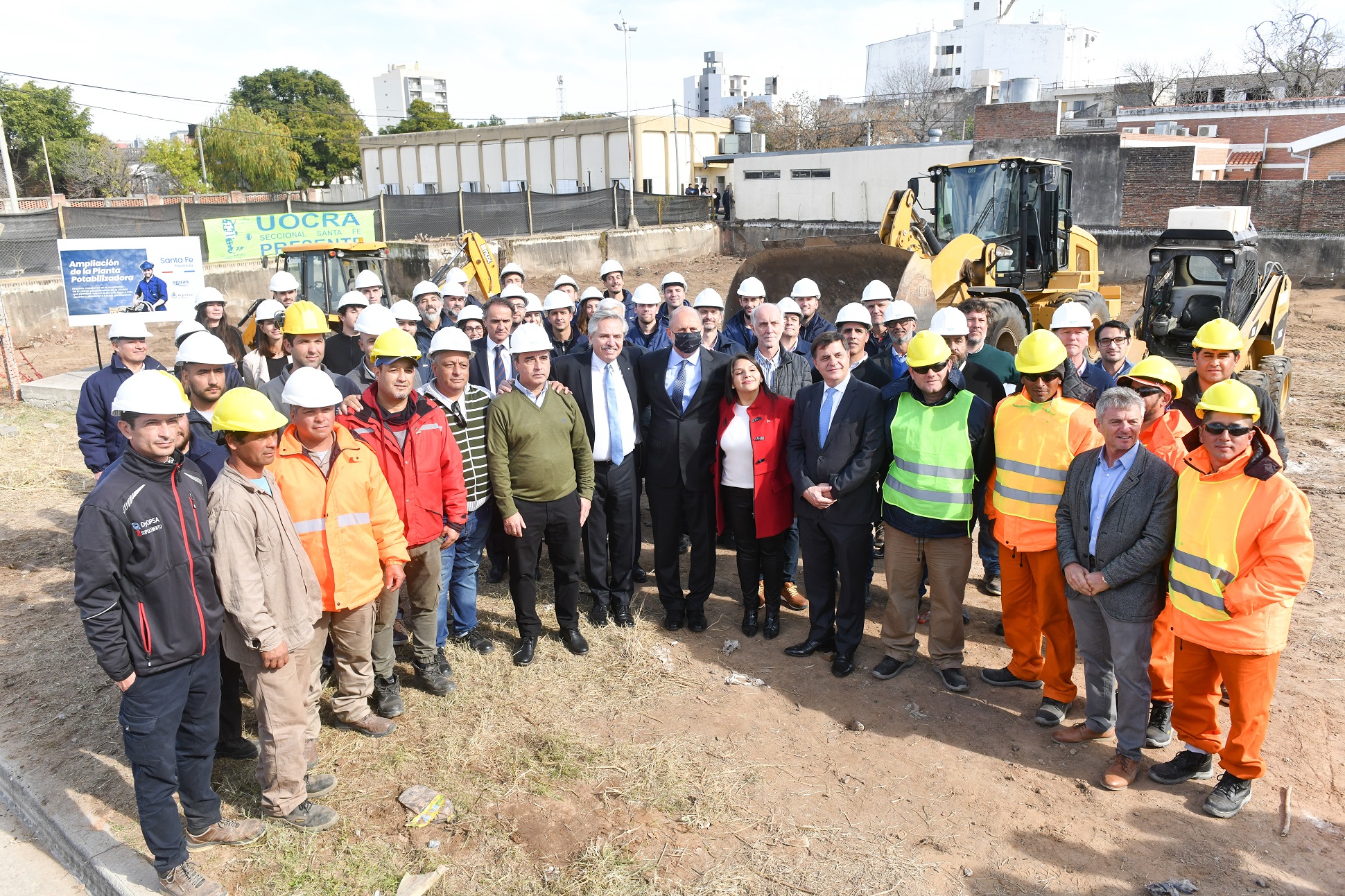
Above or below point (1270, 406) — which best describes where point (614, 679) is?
below

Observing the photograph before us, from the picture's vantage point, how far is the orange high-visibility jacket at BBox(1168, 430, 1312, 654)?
11.5 feet

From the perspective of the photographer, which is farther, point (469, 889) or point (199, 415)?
point (199, 415)

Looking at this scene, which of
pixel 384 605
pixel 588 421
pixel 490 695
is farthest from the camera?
pixel 588 421

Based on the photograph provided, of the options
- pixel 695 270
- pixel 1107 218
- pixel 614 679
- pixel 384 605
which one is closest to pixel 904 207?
pixel 614 679

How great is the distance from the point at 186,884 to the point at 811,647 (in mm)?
3492

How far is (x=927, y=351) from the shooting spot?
458cm

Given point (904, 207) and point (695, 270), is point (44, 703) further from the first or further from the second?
point (695, 270)

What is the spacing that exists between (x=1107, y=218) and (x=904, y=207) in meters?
18.6

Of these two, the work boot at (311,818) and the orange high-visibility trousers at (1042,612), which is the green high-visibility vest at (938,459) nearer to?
the orange high-visibility trousers at (1042,612)

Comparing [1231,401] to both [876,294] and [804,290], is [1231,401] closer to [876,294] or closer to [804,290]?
[876,294]

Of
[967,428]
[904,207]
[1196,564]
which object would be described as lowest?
[1196,564]

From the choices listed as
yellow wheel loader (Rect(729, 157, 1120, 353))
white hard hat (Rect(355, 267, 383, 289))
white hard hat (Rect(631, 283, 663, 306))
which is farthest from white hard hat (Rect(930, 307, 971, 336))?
white hard hat (Rect(355, 267, 383, 289))

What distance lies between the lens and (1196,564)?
372 cm

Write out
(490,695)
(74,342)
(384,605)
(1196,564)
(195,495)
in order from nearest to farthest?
1. (195,495)
2. (1196,564)
3. (384,605)
4. (490,695)
5. (74,342)
